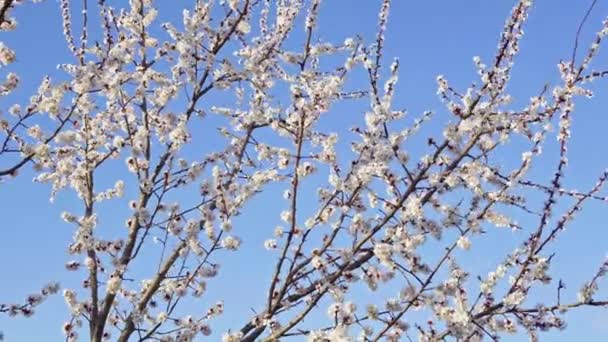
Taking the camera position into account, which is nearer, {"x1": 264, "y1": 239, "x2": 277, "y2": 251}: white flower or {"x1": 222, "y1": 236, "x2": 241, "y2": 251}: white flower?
{"x1": 264, "y1": 239, "x2": 277, "y2": 251}: white flower

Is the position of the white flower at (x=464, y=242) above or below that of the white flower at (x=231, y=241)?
below

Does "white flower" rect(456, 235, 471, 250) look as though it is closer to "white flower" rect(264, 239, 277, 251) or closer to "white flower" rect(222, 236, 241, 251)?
"white flower" rect(264, 239, 277, 251)

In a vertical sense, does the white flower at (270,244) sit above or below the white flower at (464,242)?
above

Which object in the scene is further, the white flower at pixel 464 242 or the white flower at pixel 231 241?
the white flower at pixel 231 241

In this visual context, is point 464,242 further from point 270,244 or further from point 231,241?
point 231,241

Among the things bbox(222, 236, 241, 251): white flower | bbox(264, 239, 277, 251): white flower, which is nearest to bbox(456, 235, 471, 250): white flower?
bbox(264, 239, 277, 251): white flower

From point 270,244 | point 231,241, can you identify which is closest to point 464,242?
point 270,244

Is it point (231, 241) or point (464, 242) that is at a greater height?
point (231, 241)

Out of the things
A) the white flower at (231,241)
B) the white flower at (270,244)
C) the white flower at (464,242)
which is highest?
the white flower at (231,241)

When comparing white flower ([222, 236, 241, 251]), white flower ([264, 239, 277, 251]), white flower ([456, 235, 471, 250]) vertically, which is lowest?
white flower ([456, 235, 471, 250])

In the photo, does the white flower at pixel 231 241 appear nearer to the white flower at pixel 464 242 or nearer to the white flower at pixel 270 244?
the white flower at pixel 270 244

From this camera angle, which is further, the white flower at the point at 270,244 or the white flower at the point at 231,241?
the white flower at the point at 231,241

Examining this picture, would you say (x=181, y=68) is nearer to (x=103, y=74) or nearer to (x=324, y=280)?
(x=103, y=74)

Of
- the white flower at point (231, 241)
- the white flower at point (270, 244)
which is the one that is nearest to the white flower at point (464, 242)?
the white flower at point (270, 244)
